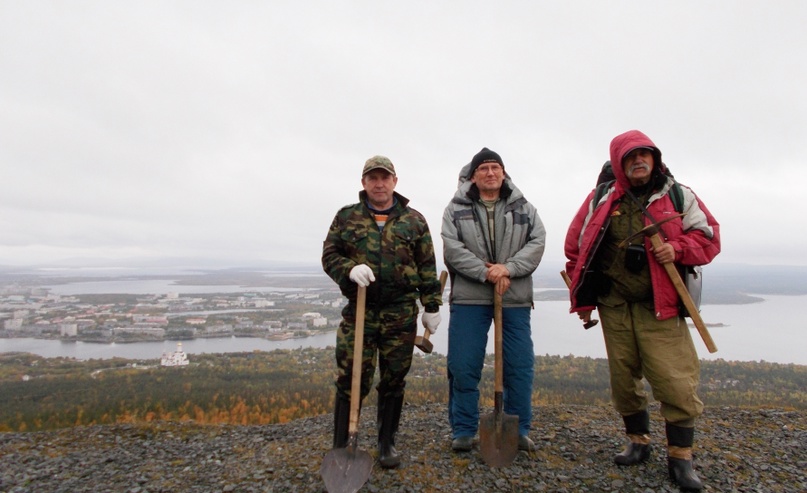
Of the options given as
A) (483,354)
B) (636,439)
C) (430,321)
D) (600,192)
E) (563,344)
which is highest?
(600,192)

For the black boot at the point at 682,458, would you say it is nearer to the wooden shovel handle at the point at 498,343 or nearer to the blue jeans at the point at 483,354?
the blue jeans at the point at 483,354

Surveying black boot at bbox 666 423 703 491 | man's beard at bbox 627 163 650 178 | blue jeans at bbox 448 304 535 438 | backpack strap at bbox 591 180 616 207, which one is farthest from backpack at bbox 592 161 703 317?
blue jeans at bbox 448 304 535 438

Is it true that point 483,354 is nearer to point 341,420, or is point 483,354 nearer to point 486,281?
point 486,281

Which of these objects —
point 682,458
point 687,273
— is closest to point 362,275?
point 687,273

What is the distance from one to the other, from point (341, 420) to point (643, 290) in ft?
8.80

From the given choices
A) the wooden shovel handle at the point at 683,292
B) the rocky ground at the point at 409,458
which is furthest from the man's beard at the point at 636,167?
the rocky ground at the point at 409,458

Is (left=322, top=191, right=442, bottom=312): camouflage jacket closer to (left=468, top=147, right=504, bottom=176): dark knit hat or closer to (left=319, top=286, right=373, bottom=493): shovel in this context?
(left=319, top=286, right=373, bottom=493): shovel

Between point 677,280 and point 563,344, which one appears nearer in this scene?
point 677,280

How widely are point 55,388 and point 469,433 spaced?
20920mm

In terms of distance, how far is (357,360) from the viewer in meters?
3.23

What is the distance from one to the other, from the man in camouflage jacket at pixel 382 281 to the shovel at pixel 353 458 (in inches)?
7.3

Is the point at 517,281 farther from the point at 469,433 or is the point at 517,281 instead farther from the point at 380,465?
the point at 380,465

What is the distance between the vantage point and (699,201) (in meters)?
3.26

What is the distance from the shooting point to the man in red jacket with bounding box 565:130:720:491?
3094mm
